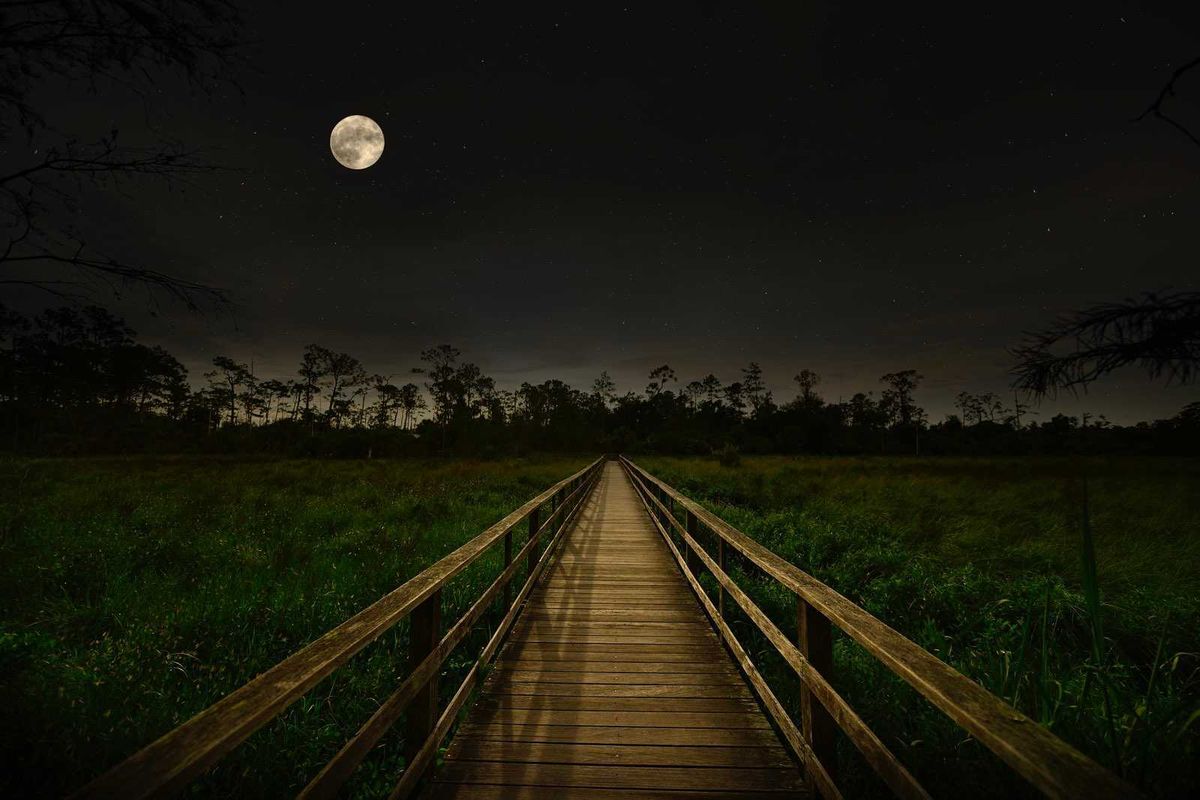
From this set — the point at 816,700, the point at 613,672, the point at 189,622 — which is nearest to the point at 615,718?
the point at 613,672

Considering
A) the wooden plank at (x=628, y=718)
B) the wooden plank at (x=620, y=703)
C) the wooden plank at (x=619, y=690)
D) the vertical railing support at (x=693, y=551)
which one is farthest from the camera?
the vertical railing support at (x=693, y=551)

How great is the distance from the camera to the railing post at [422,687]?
7.03 ft

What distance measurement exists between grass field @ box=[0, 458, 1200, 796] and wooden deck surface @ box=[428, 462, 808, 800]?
0.57m

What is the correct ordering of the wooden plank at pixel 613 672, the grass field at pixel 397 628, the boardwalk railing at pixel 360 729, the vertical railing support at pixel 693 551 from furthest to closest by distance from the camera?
the vertical railing support at pixel 693 551
the wooden plank at pixel 613 672
the grass field at pixel 397 628
the boardwalk railing at pixel 360 729

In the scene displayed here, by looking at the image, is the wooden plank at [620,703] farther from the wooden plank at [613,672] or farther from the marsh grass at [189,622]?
the marsh grass at [189,622]

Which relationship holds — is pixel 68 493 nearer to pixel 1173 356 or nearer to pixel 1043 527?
pixel 1173 356

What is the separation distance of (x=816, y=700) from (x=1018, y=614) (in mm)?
5134

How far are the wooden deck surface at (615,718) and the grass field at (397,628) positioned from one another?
57 centimetres

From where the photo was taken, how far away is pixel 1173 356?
3352 mm

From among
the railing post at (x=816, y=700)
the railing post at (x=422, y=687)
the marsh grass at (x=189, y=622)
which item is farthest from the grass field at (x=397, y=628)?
the railing post at (x=816, y=700)

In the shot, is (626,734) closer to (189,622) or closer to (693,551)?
(693,551)

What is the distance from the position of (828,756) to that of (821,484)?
1842 cm

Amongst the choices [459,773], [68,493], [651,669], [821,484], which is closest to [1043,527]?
[821,484]

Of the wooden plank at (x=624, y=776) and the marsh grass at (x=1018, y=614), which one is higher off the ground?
the wooden plank at (x=624, y=776)
